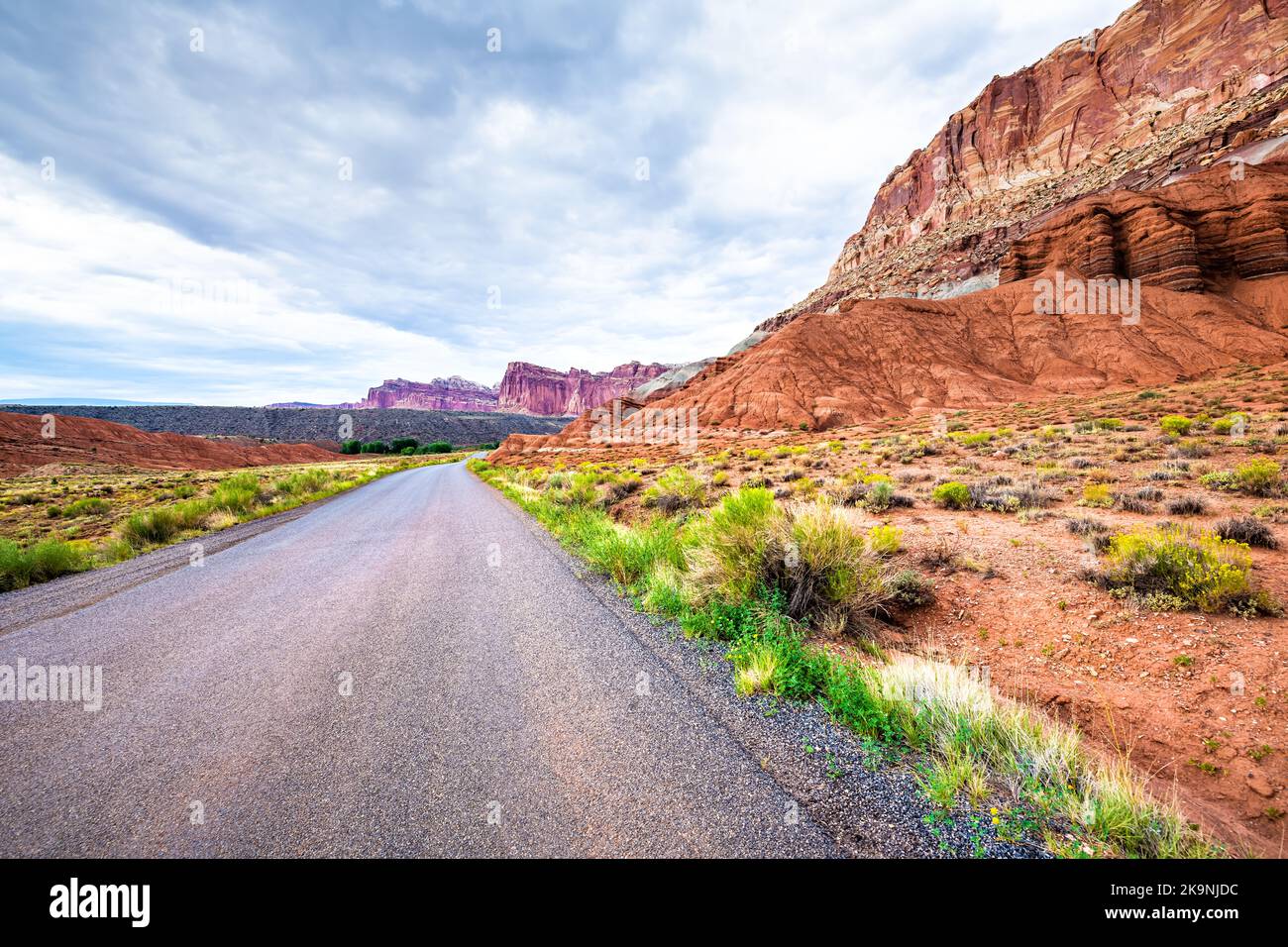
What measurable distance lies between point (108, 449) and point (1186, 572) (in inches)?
2894

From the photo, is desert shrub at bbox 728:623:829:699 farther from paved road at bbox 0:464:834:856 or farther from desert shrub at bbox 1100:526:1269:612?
desert shrub at bbox 1100:526:1269:612

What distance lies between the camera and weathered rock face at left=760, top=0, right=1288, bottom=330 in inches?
2024

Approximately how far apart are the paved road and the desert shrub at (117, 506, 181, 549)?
21.9 ft

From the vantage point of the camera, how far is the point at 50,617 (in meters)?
4.81

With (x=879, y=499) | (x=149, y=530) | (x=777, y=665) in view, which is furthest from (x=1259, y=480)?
(x=149, y=530)

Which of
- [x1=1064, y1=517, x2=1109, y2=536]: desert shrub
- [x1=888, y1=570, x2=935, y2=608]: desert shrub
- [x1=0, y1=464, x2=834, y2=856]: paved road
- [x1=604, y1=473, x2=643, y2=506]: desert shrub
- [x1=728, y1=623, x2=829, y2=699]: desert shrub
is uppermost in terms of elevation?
[x1=1064, y1=517, x2=1109, y2=536]: desert shrub

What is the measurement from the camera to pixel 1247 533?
4629 mm

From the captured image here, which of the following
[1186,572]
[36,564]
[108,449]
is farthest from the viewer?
[108,449]

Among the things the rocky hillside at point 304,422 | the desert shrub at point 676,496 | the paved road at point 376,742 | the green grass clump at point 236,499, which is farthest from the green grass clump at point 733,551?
the rocky hillside at point 304,422

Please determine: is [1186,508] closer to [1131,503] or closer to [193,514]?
[1131,503]

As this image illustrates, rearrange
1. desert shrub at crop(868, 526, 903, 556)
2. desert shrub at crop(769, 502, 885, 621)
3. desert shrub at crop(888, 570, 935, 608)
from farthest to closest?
1. desert shrub at crop(868, 526, 903, 556)
2. desert shrub at crop(888, 570, 935, 608)
3. desert shrub at crop(769, 502, 885, 621)

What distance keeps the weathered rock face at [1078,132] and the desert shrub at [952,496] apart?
61.1 m

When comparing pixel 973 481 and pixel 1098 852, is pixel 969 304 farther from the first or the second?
pixel 1098 852

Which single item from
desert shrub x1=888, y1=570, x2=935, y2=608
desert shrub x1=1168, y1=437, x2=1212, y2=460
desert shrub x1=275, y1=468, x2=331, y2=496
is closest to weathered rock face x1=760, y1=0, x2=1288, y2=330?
desert shrub x1=1168, y1=437, x2=1212, y2=460
